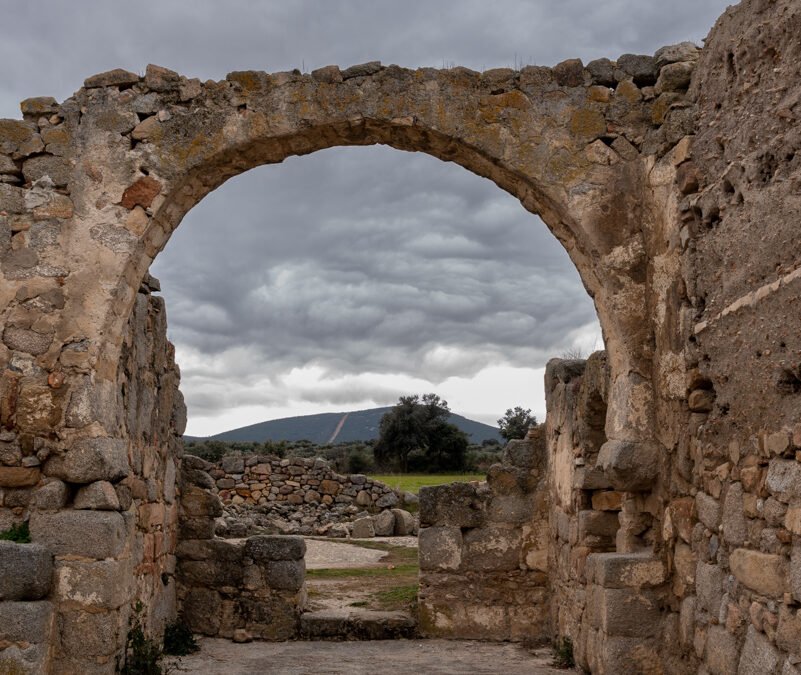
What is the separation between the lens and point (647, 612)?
488 cm

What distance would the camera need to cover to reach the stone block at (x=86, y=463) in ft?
17.0

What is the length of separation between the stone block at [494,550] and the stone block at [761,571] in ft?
14.0

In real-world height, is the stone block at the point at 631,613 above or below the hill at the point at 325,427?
below

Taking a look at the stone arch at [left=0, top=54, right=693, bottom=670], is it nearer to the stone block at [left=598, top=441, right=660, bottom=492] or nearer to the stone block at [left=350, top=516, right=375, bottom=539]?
the stone block at [left=598, top=441, right=660, bottom=492]

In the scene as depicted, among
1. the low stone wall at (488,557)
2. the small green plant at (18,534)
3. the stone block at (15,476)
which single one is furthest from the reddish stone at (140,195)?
the low stone wall at (488,557)

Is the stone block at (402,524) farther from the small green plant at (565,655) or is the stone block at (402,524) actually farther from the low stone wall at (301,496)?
the small green plant at (565,655)

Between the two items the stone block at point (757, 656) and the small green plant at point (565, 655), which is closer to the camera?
the stone block at point (757, 656)

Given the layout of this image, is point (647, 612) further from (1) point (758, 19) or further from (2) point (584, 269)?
(1) point (758, 19)

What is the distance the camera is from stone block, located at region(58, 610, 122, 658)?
16.5 ft

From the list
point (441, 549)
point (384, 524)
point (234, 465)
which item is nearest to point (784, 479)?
point (441, 549)

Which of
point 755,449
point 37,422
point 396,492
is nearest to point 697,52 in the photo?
point 755,449

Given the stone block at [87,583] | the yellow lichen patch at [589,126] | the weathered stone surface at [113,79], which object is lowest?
the stone block at [87,583]

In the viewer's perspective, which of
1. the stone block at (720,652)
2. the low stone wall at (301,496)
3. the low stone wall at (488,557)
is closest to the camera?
the stone block at (720,652)

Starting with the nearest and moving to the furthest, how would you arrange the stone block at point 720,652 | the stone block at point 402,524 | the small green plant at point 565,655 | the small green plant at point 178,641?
1. the stone block at point 720,652
2. the small green plant at point 565,655
3. the small green plant at point 178,641
4. the stone block at point 402,524
